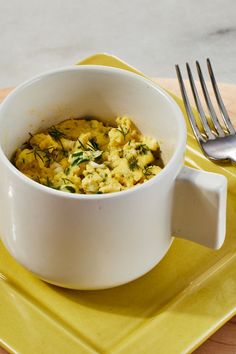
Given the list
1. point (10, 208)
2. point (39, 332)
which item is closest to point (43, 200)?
point (10, 208)

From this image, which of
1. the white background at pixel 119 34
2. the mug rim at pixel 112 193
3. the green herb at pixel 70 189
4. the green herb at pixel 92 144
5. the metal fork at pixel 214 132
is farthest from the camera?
the white background at pixel 119 34

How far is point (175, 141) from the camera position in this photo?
1.20m

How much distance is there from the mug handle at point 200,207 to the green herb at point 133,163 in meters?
0.10

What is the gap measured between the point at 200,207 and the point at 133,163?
0.48ft

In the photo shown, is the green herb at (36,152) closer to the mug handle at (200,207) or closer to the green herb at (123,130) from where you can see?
the green herb at (123,130)

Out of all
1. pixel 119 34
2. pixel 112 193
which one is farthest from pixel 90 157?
pixel 119 34

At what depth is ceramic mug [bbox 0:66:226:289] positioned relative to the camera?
1074 mm

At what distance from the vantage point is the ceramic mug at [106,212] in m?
1.07

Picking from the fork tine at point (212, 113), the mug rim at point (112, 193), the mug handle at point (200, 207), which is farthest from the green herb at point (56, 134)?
the fork tine at point (212, 113)

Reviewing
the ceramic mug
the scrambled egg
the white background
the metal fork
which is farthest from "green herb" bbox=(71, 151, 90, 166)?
the white background

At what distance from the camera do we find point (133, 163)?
121 centimetres

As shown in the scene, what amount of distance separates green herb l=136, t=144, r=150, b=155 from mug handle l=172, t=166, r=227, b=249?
0.13 m

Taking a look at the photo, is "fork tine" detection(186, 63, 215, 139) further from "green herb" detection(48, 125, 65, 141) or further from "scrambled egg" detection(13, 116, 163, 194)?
"green herb" detection(48, 125, 65, 141)

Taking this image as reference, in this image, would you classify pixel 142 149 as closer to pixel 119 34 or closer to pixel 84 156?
pixel 84 156
